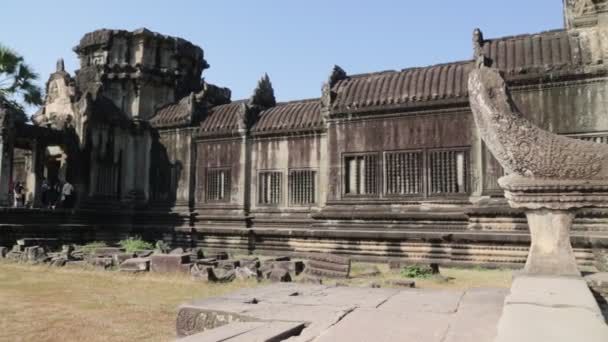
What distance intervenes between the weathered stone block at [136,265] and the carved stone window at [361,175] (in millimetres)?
5662

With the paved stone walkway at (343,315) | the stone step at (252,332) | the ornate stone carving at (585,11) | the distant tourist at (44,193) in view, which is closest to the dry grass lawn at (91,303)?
the paved stone walkway at (343,315)

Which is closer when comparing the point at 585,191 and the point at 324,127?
the point at 585,191

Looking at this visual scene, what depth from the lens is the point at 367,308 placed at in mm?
4703

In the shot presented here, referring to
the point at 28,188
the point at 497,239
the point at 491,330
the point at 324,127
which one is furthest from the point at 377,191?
the point at 28,188

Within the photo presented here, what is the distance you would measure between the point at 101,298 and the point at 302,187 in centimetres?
814

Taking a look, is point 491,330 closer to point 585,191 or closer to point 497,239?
point 585,191

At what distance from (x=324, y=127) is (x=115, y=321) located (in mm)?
9532

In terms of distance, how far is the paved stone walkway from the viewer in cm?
363

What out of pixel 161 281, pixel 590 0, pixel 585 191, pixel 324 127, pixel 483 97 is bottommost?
pixel 161 281

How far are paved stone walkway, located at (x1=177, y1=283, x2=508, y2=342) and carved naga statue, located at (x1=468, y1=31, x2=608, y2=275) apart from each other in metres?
0.79

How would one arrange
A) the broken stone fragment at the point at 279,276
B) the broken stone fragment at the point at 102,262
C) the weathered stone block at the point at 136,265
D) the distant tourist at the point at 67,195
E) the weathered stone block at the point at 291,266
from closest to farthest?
the broken stone fragment at the point at 279,276 < the weathered stone block at the point at 136,265 < the weathered stone block at the point at 291,266 < the broken stone fragment at the point at 102,262 < the distant tourist at the point at 67,195

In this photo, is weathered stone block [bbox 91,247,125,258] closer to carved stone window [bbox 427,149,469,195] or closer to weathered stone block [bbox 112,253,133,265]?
weathered stone block [bbox 112,253,133,265]

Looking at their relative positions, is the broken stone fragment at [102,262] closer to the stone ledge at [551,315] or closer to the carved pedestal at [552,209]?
the carved pedestal at [552,209]

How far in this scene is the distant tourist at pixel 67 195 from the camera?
16109mm
